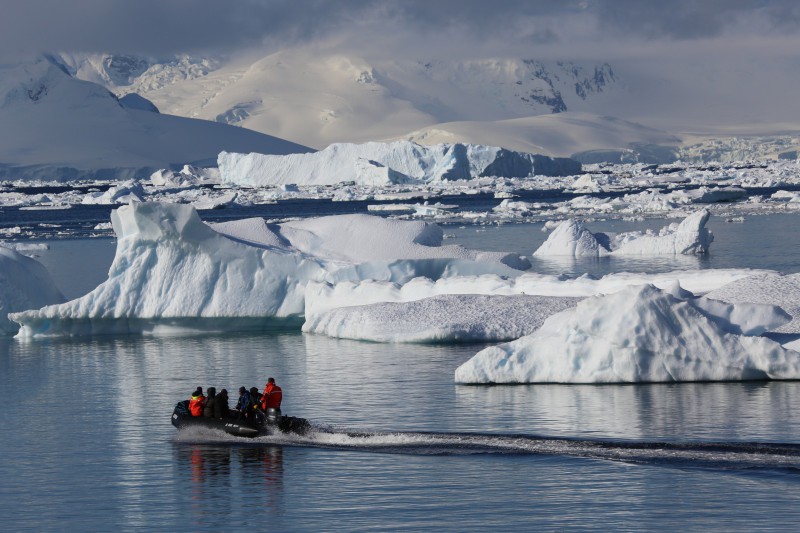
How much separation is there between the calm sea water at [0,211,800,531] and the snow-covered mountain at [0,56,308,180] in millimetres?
110197

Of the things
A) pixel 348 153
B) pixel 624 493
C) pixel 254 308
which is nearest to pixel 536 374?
pixel 624 493

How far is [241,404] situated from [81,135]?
126 meters

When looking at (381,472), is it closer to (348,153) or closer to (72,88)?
(348,153)

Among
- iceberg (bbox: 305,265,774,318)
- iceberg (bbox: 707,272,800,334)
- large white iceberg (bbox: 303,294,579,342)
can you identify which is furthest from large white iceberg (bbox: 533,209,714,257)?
large white iceberg (bbox: 303,294,579,342)

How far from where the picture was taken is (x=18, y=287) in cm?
2433

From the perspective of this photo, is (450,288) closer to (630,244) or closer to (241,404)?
(241,404)

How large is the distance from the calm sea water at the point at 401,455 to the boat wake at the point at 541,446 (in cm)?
2

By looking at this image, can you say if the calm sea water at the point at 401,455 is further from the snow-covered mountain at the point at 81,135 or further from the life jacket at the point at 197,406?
the snow-covered mountain at the point at 81,135

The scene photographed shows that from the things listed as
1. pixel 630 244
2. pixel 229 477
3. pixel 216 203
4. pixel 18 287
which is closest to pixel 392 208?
pixel 216 203

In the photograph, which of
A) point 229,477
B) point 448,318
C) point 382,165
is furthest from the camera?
point 382,165

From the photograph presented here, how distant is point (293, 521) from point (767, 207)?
50680 mm

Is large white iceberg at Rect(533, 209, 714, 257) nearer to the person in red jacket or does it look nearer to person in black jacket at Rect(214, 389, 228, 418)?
person in black jacket at Rect(214, 389, 228, 418)

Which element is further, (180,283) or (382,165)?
(382,165)

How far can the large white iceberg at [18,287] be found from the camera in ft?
79.6
